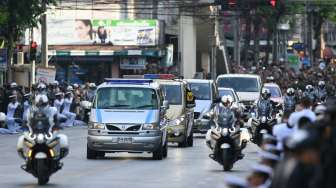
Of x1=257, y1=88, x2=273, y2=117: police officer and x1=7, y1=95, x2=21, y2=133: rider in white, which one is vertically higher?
x1=257, y1=88, x2=273, y2=117: police officer

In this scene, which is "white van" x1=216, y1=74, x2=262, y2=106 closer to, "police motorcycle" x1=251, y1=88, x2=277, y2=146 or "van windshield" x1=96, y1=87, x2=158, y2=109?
"police motorcycle" x1=251, y1=88, x2=277, y2=146

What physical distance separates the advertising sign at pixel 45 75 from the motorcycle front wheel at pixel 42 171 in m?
31.8

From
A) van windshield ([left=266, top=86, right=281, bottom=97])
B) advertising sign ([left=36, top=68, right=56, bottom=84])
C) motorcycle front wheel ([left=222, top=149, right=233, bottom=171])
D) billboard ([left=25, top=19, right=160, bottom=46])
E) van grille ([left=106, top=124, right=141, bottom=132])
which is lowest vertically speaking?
motorcycle front wheel ([left=222, top=149, right=233, bottom=171])

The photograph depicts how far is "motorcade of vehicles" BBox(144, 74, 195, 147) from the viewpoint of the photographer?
108 ft

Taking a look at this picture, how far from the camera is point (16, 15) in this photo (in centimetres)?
4856

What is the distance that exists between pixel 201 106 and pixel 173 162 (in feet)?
40.1

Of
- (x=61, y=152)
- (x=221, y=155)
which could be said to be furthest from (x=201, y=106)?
(x=61, y=152)

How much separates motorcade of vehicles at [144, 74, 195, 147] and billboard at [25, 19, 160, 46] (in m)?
35.0

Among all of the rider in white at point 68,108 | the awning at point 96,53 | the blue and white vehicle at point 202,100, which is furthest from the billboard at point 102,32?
the blue and white vehicle at point 202,100

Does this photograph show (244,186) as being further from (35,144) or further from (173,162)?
(173,162)

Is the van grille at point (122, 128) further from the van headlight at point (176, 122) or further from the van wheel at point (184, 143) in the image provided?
the van wheel at point (184, 143)

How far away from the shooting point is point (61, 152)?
68.2 ft

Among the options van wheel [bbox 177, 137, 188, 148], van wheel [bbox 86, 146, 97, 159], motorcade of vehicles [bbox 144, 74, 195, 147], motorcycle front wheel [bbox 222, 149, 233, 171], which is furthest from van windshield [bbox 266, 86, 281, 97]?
motorcycle front wheel [bbox 222, 149, 233, 171]

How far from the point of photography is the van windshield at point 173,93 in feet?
111
